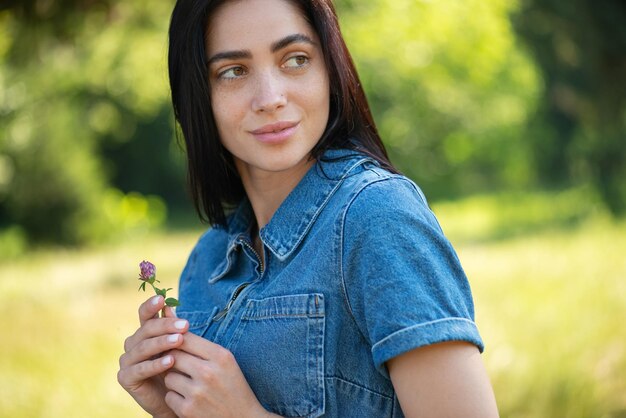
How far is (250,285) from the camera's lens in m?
1.67

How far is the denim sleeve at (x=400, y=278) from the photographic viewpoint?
1290mm

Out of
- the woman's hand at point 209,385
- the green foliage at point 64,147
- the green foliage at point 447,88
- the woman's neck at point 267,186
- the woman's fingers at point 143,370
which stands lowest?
the woman's hand at point 209,385

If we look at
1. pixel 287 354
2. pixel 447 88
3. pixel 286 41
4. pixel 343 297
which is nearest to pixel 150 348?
pixel 287 354

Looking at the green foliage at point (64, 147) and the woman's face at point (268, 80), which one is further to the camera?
the green foliage at point (64, 147)

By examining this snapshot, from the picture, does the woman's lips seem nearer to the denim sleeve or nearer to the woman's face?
the woman's face

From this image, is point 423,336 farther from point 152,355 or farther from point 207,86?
point 207,86

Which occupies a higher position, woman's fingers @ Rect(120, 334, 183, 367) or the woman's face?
the woman's face

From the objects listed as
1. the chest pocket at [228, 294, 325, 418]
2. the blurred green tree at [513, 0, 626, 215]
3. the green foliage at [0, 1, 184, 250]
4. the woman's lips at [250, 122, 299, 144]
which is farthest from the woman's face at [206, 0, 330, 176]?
the green foliage at [0, 1, 184, 250]

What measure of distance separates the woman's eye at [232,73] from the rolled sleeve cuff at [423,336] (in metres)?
0.67

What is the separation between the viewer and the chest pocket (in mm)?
1446

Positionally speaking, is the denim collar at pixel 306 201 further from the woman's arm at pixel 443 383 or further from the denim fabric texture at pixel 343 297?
the woman's arm at pixel 443 383

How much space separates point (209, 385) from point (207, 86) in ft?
2.11

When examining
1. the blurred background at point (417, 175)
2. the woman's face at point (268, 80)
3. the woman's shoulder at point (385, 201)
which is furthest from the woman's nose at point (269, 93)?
the blurred background at point (417, 175)

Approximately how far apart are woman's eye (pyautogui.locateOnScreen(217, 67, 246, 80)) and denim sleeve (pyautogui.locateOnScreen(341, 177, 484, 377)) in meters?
0.43
